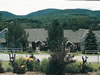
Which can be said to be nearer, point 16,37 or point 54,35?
point 54,35

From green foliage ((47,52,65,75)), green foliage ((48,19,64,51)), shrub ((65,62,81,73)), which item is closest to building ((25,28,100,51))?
green foliage ((48,19,64,51))

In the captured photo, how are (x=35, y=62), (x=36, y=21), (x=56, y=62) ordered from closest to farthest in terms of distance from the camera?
(x=56, y=62)
(x=35, y=62)
(x=36, y=21)

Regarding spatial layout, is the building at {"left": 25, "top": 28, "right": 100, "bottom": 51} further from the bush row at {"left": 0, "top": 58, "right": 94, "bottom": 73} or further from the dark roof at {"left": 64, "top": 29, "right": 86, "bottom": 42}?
the bush row at {"left": 0, "top": 58, "right": 94, "bottom": 73}

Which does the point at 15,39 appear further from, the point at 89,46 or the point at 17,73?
the point at 17,73

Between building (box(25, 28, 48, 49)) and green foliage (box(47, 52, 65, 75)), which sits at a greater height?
building (box(25, 28, 48, 49))

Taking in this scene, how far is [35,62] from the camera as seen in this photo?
35.2 feet

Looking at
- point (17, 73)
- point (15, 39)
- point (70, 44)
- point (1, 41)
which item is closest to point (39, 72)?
point (17, 73)

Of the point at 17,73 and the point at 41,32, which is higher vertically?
the point at 41,32

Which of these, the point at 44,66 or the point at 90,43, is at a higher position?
the point at 90,43

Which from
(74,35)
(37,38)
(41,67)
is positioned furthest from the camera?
(74,35)

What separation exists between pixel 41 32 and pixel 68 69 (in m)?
21.2

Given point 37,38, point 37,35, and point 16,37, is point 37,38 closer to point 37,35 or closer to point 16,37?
point 37,35

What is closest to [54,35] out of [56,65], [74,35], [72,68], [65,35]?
[65,35]

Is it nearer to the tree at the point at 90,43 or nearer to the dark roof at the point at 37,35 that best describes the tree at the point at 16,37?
the dark roof at the point at 37,35
